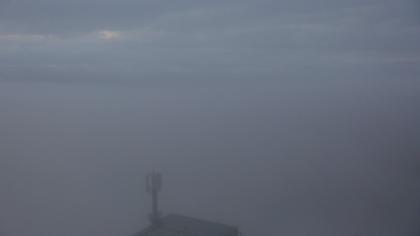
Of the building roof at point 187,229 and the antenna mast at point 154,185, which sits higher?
the antenna mast at point 154,185

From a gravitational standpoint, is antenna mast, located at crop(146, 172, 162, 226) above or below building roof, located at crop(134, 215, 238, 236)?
above

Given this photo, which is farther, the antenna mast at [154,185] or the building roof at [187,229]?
the antenna mast at [154,185]

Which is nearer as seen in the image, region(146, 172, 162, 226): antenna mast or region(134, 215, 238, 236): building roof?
region(134, 215, 238, 236): building roof

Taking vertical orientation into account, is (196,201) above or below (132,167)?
below

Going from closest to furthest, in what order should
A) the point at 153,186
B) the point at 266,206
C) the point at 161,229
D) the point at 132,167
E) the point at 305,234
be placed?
the point at 161,229 < the point at 153,186 < the point at 305,234 < the point at 266,206 < the point at 132,167

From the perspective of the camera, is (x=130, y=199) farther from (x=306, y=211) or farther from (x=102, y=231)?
(x=306, y=211)

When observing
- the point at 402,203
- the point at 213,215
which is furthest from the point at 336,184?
the point at 213,215

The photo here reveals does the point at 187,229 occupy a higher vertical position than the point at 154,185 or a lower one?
lower

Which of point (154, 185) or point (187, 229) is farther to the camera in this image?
point (154, 185)
